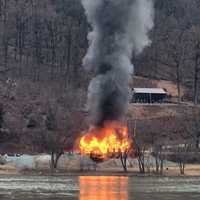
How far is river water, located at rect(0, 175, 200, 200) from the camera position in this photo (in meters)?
67.6

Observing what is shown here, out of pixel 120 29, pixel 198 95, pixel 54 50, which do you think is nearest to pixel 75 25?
pixel 54 50

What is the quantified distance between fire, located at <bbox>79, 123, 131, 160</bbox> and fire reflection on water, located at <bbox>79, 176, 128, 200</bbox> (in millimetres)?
11421

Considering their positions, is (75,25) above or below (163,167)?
above

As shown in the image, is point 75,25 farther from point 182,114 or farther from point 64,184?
point 64,184

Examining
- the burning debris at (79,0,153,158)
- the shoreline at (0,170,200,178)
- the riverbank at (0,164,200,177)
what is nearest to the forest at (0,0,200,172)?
the burning debris at (79,0,153,158)

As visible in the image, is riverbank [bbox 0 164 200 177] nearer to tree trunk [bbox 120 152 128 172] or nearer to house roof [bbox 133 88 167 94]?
tree trunk [bbox 120 152 128 172]

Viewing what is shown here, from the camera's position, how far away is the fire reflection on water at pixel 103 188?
67.6 meters

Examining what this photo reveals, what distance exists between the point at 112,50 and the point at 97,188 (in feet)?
121

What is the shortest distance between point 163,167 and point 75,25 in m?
85.9

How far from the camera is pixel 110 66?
358 ft

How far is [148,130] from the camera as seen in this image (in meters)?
129

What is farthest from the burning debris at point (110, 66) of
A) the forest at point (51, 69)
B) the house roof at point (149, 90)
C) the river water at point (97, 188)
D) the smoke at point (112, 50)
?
the house roof at point (149, 90)

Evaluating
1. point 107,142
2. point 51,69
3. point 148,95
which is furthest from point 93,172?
point 51,69

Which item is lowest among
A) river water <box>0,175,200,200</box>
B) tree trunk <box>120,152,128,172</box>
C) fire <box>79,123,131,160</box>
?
river water <box>0,175,200,200</box>
